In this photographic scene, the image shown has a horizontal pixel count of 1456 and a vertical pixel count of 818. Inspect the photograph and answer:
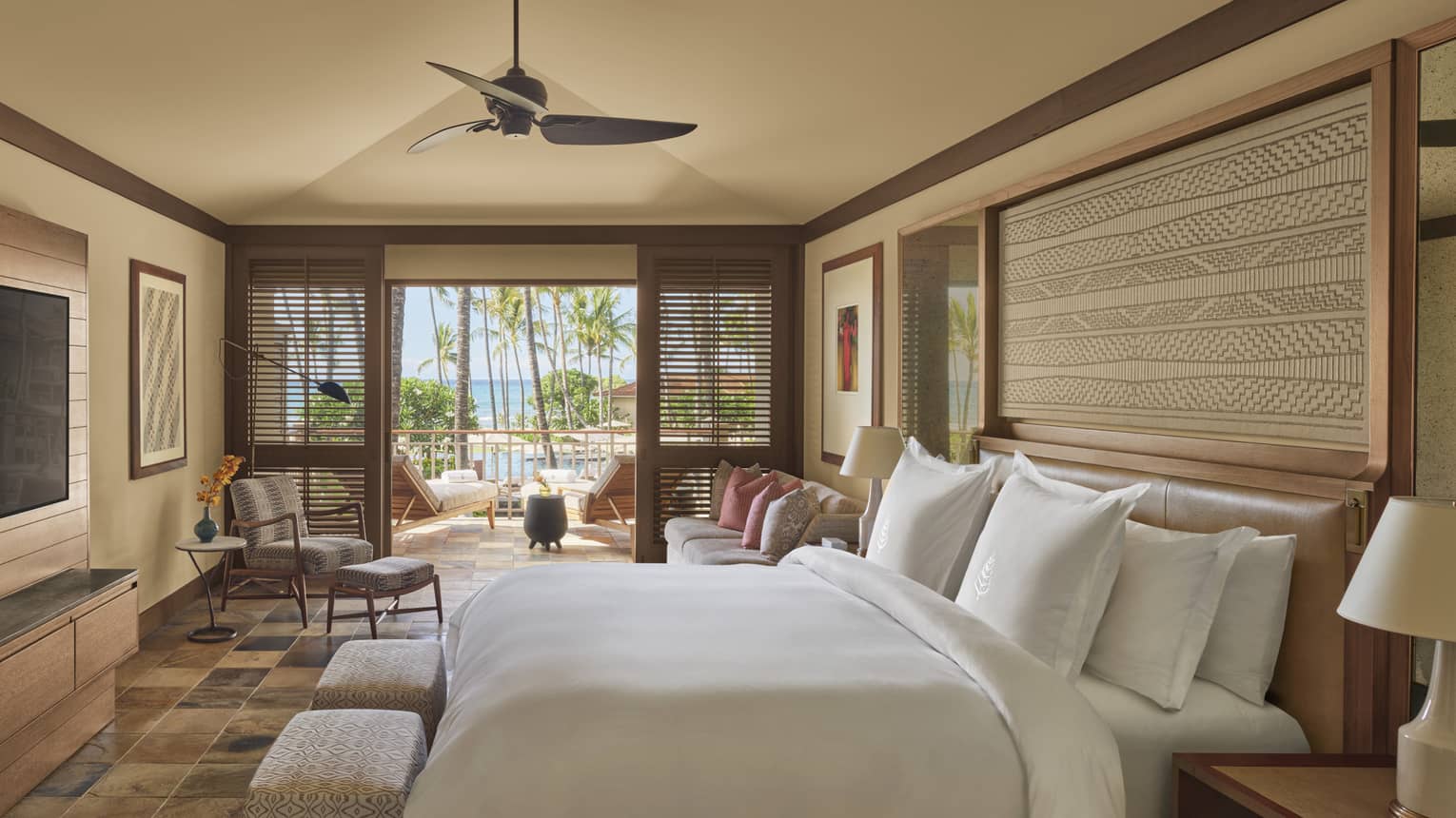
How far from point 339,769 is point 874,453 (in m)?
2.76

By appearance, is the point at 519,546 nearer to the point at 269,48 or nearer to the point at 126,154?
the point at 126,154

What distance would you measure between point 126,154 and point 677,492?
3887 mm

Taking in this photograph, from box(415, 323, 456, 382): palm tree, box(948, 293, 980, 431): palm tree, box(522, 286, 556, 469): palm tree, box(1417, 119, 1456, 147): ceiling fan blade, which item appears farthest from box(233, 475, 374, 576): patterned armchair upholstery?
box(415, 323, 456, 382): palm tree

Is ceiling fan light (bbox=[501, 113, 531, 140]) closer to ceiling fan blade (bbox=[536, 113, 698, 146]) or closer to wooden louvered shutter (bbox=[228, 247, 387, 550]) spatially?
ceiling fan blade (bbox=[536, 113, 698, 146])

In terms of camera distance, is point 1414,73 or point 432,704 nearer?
point 1414,73

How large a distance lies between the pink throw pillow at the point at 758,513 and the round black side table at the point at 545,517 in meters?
2.82

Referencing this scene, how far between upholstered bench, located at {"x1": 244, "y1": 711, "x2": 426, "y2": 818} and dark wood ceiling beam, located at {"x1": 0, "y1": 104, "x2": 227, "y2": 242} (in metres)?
2.96

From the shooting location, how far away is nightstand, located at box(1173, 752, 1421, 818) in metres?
1.93

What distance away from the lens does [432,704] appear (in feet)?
10.7

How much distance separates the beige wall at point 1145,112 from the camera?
2.31m

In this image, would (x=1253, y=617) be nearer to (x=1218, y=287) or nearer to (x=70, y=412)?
(x=1218, y=287)

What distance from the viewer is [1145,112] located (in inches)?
126

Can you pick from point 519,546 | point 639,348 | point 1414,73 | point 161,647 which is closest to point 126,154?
point 161,647

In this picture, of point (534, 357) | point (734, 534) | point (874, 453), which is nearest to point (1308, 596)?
point (874, 453)
